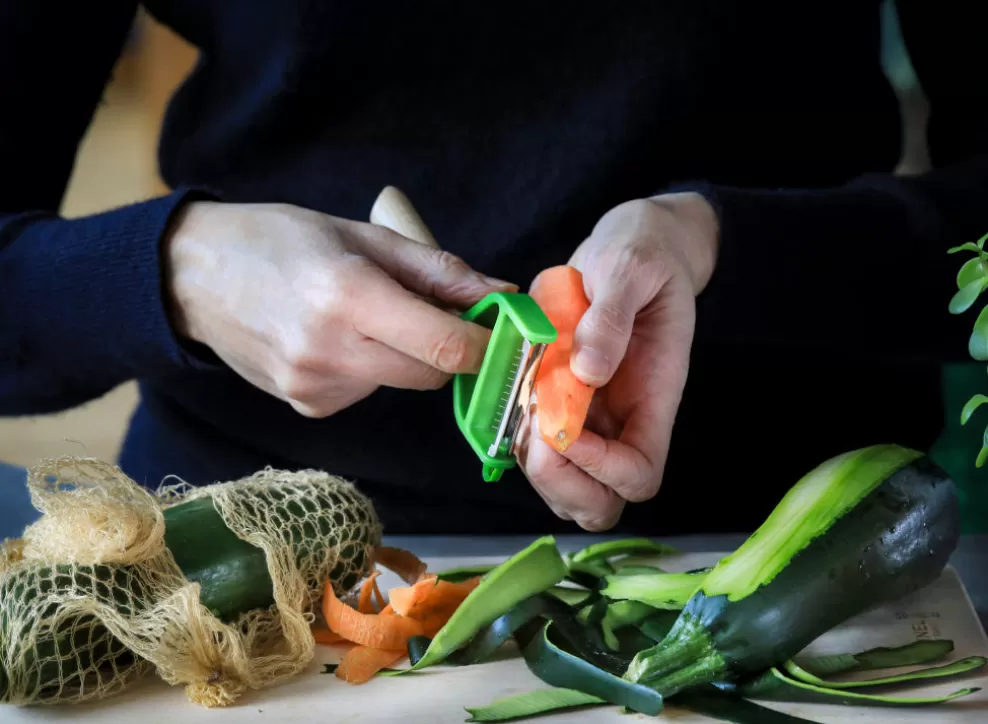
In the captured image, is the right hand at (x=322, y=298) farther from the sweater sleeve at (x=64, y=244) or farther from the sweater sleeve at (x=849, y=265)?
the sweater sleeve at (x=849, y=265)

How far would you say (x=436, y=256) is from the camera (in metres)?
0.93

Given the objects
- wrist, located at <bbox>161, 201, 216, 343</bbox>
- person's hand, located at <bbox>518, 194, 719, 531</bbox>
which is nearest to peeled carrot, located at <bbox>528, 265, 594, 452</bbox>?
person's hand, located at <bbox>518, 194, 719, 531</bbox>

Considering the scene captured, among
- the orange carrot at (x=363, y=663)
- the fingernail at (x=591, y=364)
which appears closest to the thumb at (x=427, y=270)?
the fingernail at (x=591, y=364)

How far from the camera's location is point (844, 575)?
843 mm

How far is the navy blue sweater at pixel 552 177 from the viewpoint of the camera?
1209 millimetres

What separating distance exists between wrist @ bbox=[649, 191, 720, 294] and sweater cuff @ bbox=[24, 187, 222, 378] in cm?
48

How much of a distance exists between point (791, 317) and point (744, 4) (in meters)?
0.40

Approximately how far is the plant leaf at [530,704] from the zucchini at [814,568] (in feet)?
0.14

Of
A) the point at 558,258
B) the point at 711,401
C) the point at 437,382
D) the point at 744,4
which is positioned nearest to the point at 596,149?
the point at 558,258

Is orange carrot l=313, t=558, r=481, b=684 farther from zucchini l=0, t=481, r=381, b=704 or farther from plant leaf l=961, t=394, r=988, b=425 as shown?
plant leaf l=961, t=394, r=988, b=425

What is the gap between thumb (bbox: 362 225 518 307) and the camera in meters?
0.92

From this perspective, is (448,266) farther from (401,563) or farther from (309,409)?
(401,563)

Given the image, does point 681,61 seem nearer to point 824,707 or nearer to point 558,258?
point 558,258

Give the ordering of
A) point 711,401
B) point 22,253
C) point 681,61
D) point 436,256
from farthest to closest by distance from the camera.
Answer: point 711,401 < point 681,61 < point 22,253 < point 436,256
